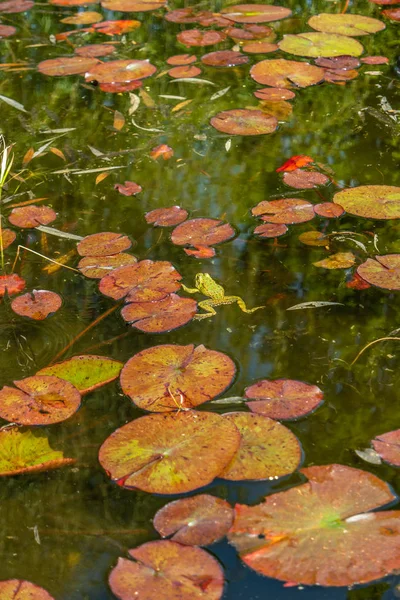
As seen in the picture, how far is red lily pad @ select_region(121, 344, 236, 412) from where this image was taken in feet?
6.57

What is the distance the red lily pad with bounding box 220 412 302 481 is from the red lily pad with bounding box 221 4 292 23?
311 centimetres

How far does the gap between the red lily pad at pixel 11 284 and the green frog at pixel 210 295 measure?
525mm

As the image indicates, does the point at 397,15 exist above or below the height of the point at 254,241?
above

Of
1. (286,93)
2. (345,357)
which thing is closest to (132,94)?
(286,93)

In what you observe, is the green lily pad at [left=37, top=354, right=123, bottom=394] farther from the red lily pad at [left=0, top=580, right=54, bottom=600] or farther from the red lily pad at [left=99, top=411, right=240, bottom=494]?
the red lily pad at [left=0, top=580, right=54, bottom=600]

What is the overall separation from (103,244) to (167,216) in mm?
266

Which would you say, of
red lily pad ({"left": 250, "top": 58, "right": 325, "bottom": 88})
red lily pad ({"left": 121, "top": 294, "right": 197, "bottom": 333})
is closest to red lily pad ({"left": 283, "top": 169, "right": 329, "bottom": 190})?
red lily pad ({"left": 121, "top": 294, "right": 197, "bottom": 333})

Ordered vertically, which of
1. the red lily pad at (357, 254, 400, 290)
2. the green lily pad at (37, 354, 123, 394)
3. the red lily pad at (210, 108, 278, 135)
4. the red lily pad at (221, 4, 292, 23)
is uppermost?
the red lily pad at (221, 4, 292, 23)

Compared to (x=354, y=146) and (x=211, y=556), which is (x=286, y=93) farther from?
(x=211, y=556)

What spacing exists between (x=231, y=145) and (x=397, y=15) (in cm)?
174

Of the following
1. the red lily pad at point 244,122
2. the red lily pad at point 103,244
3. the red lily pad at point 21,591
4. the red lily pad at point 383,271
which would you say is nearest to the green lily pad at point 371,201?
the red lily pad at point 383,271

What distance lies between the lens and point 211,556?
5.22ft

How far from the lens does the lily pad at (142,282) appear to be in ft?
7.93

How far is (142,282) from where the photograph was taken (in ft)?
8.12
